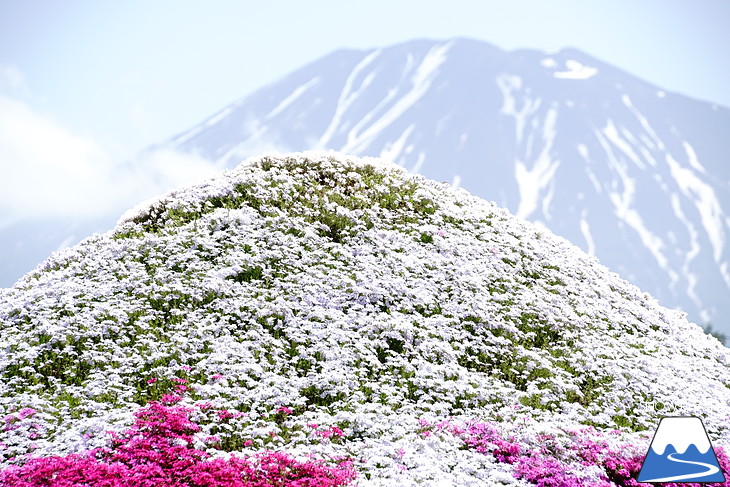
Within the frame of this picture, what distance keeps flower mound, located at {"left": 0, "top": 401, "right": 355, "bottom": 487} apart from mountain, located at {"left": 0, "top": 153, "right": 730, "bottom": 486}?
28 centimetres

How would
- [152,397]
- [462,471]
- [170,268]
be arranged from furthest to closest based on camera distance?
[170,268] → [152,397] → [462,471]

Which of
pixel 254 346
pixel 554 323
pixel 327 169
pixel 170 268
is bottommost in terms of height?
pixel 254 346

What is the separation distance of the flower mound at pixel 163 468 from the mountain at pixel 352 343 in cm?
28

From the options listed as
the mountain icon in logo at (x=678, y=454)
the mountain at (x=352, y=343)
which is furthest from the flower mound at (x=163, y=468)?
the mountain icon in logo at (x=678, y=454)

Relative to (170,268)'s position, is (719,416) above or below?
below

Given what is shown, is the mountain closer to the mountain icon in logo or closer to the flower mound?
the flower mound

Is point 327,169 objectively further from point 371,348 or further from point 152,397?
point 152,397

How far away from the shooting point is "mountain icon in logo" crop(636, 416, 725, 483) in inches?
444

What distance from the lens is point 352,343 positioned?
15531 millimetres

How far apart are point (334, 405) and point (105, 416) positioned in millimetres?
4410

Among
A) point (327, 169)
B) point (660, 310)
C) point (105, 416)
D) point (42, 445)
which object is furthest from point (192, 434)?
point (660, 310)

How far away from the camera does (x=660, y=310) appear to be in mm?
22797

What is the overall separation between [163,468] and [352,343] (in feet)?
19.9

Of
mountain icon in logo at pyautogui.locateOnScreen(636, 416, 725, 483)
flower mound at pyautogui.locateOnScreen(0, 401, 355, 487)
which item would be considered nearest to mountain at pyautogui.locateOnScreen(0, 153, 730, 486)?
flower mound at pyautogui.locateOnScreen(0, 401, 355, 487)
